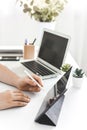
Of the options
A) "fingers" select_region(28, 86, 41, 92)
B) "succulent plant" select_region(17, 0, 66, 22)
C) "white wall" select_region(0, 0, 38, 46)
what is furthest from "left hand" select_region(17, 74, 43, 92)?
"white wall" select_region(0, 0, 38, 46)

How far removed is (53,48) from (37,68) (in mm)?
152

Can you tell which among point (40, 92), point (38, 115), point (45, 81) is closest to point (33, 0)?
point (45, 81)

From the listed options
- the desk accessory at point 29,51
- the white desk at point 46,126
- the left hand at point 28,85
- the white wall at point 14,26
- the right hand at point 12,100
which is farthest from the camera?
the white wall at point 14,26

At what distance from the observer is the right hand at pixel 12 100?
100 cm

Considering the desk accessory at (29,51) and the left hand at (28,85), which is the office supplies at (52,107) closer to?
the left hand at (28,85)

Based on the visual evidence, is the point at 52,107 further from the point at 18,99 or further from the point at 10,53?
the point at 10,53

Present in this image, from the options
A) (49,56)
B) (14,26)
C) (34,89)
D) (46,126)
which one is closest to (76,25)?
(14,26)

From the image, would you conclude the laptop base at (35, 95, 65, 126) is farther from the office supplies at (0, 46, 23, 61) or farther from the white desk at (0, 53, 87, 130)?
the office supplies at (0, 46, 23, 61)

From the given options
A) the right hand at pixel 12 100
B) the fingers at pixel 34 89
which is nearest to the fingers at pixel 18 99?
the right hand at pixel 12 100

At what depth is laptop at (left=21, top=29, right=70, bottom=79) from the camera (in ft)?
4.41

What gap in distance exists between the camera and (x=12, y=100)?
101cm

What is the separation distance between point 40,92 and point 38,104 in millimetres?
123

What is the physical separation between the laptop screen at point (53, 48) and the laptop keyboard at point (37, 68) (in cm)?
6

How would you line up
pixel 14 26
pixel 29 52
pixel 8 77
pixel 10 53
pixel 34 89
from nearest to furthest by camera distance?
pixel 34 89 → pixel 8 77 → pixel 29 52 → pixel 10 53 → pixel 14 26
